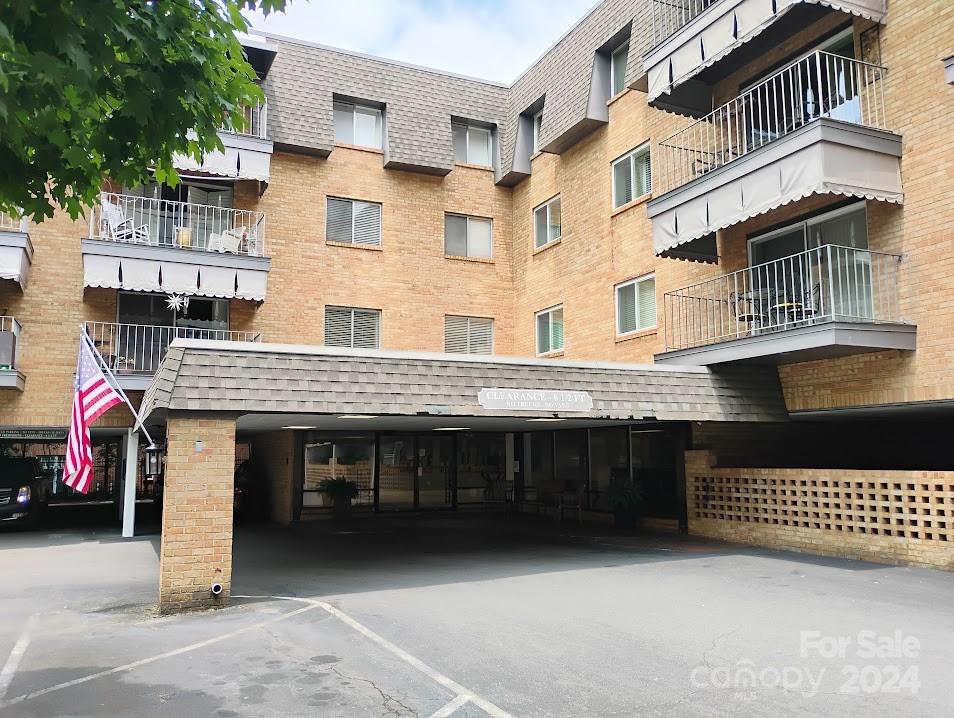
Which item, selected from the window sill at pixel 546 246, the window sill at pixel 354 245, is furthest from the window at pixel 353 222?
the window sill at pixel 546 246

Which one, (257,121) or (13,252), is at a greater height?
(257,121)

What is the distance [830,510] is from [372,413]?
Answer: 787cm

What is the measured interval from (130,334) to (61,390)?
198cm

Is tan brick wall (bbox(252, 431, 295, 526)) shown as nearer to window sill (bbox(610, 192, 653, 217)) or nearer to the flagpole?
the flagpole

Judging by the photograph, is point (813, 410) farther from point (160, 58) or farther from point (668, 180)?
point (160, 58)

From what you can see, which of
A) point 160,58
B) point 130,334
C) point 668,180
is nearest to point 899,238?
point 668,180

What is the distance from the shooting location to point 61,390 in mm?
17719

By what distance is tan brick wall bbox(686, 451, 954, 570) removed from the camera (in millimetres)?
11406

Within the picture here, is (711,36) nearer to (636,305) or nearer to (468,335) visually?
(636,305)

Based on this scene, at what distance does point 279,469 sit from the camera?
70.9ft

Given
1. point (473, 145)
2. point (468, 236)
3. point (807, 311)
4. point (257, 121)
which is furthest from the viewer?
point (473, 145)

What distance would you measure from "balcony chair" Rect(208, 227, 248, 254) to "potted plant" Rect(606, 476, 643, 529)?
420 inches

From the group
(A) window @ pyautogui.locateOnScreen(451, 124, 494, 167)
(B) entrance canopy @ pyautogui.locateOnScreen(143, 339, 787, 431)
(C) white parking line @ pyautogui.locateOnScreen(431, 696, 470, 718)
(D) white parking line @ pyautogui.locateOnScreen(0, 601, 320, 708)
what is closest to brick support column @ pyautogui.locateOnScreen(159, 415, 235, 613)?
(B) entrance canopy @ pyautogui.locateOnScreen(143, 339, 787, 431)

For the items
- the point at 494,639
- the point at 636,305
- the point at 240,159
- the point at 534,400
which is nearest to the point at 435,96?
the point at 240,159
